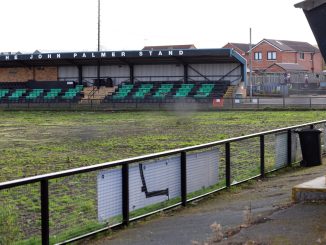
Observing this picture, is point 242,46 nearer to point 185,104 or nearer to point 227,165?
point 185,104

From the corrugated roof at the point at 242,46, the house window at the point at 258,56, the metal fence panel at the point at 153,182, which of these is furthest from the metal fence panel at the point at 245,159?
the corrugated roof at the point at 242,46

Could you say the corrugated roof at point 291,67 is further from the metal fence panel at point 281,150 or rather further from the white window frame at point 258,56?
the metal fence panel at point 281,150

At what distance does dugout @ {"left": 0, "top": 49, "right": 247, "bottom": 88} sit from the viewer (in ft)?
190

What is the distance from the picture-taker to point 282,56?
313 feet

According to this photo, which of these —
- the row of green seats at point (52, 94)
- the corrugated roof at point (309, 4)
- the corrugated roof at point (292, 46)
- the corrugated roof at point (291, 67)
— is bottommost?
the row of green seats at point (52, 94)

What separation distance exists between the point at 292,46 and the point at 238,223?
96.2 meters

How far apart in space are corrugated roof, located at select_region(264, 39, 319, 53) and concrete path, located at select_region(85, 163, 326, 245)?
88.8 meters

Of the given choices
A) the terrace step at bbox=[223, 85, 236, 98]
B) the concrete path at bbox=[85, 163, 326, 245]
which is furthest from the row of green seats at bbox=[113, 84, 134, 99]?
the concrete path at bbox=[85, 163, 326, 245]

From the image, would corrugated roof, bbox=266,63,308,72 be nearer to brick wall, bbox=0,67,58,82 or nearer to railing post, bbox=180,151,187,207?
brick wall, bbox=0,67,58,82

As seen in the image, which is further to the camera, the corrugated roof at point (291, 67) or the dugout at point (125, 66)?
the corrugated roof at point (291, 67)

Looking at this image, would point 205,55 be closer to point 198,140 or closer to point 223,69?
point 223,69

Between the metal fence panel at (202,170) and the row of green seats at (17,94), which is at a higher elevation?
the row of green seats at (17,94)

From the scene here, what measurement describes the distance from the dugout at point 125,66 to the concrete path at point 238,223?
46.0 m

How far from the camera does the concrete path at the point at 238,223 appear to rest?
21.2 feet
